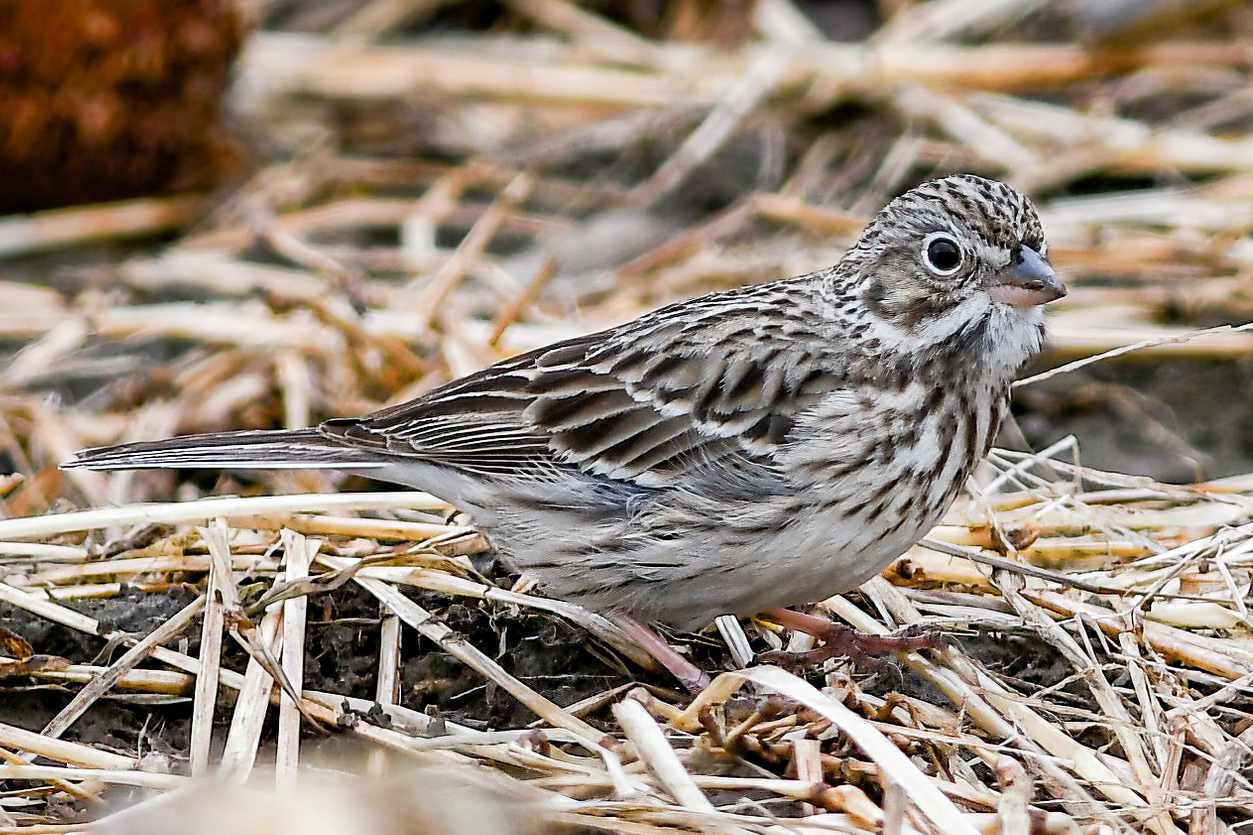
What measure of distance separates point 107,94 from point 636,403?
4.18 metres

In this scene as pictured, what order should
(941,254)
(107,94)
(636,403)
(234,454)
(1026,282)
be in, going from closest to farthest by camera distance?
(1026,282)
(941,254)
(636,403)
(234,454)
(107,94)

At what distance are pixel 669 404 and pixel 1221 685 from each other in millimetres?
1375

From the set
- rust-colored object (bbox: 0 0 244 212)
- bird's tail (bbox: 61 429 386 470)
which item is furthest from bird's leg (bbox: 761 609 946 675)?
rust-colored object (bbox: 0 0 244 212)

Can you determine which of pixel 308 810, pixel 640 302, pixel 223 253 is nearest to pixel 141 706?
pixel 308 810

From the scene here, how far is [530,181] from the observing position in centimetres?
→ 752

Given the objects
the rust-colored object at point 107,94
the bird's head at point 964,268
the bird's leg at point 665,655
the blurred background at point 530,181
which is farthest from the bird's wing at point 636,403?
the rust-colored object at point 107,94

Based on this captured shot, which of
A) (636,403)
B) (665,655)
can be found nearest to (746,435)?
(636,403)

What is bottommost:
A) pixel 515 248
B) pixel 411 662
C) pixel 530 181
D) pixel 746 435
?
pixel 411 662

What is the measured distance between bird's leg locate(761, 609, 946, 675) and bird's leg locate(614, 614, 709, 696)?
20 centimetres

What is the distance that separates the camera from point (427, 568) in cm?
436

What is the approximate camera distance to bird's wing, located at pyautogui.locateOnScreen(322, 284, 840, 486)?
404 centimetres

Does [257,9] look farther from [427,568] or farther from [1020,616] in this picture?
[1020,616]

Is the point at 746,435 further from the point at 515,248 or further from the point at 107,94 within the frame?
the point at 107,94

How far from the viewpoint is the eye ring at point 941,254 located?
392cm
